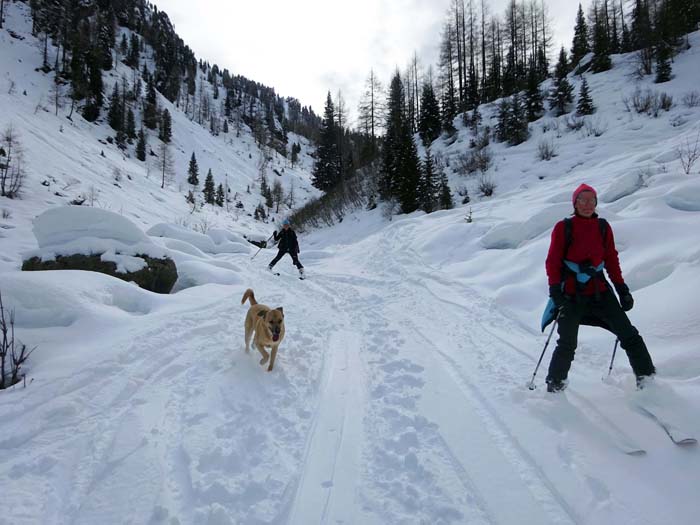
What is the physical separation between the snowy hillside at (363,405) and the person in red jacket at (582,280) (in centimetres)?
56

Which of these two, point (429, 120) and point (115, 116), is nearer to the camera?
point (429, 120)

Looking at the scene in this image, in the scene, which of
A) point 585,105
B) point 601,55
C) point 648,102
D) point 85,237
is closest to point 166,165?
point 85,237

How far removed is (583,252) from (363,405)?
2.57m

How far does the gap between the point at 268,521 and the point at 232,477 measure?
0.48m

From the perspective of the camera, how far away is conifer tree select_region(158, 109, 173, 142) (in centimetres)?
4825

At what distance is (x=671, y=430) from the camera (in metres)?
2.38

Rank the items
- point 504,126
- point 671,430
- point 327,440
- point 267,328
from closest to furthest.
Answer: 1. point 671,430
2. point 327,440
3. point 267,328
4. point 504,126

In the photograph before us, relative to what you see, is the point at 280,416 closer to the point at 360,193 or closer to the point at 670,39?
the point at 360,193

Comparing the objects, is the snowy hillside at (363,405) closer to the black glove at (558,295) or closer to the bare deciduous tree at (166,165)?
the black glove at (558,295)

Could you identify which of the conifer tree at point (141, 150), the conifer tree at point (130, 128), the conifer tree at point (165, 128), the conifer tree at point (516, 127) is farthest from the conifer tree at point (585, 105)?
the conifer tree at point (165, 128)

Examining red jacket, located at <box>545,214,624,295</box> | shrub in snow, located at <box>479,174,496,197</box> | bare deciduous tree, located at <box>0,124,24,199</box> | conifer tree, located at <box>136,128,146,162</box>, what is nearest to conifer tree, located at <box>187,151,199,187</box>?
conifer tree, located at <box>136,128,146,162</box>

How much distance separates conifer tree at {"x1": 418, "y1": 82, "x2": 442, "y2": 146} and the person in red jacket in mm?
28426

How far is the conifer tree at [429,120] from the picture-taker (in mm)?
29562

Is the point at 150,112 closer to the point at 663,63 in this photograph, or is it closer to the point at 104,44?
the point at 104,44
